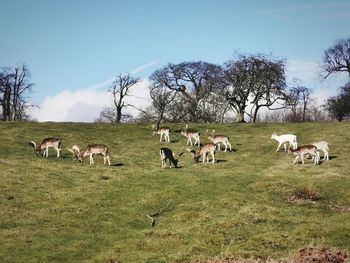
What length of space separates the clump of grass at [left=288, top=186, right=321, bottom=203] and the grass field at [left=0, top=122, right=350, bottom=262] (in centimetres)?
37

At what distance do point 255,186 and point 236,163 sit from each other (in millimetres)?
9733

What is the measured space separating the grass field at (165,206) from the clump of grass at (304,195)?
0.37m

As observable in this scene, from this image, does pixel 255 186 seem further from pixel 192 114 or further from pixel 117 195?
pixel 192 114

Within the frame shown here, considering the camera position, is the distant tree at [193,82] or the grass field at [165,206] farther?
the distant tree at [193,82]

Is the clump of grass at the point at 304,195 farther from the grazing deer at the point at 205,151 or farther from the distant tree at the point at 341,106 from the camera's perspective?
the distant tree at the point at 341,106

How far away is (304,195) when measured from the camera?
103ft

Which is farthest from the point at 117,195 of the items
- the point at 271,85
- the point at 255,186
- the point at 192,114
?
the point at 192,114

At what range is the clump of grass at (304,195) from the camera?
30891 millimetres

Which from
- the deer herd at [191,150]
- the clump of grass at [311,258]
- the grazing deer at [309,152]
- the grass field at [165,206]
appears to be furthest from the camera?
the grazing deer at [309,152]

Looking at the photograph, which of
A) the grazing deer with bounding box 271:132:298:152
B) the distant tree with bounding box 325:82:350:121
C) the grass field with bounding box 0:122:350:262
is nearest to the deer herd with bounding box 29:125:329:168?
the grazing deer with bounding box 271:132:298:152

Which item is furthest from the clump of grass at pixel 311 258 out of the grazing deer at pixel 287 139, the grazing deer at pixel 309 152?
the grazing deer at pixel 287 139

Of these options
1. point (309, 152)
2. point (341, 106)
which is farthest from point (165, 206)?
point (341, 106)

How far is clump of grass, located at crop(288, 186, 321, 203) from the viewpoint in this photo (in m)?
30.9

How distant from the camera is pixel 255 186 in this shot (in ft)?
112
